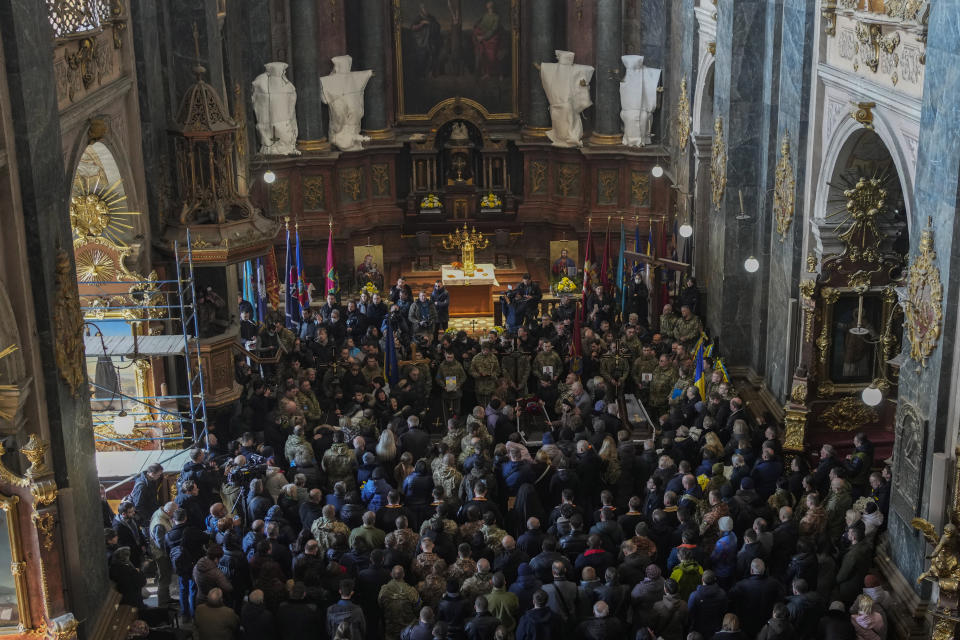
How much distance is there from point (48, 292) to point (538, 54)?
18.1m

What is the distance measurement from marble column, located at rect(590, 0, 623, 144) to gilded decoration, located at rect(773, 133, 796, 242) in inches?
354

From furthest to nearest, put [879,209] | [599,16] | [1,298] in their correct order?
[599,16]
[879,209]
[1,298]

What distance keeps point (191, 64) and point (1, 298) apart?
27.3ft

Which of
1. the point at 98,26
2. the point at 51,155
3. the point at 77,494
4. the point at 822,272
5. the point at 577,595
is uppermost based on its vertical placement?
the point at 98,26

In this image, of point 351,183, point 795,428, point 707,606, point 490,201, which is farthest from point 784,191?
point 351,183

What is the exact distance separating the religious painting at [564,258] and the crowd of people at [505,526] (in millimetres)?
7637

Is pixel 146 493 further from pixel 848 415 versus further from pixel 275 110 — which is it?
pixel 275 110

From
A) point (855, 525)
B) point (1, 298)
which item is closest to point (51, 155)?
point (1, 298)

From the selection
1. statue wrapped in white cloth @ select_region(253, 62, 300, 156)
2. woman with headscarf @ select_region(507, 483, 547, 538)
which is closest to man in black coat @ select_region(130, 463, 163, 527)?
woman with headscarf @ select_region(507, 483, 547, 538)

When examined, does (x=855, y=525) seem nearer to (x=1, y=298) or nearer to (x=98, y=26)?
(x=1, y=298)

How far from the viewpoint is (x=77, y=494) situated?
39.1 feet

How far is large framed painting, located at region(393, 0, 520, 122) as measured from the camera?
2766cm

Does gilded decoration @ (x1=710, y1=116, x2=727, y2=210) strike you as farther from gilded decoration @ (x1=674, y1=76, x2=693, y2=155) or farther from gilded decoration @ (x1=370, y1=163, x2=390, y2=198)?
gilded decoration @ (x1=370, y1=163, x2=390, y2=198)

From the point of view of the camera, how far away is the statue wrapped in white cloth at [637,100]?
2614cm
